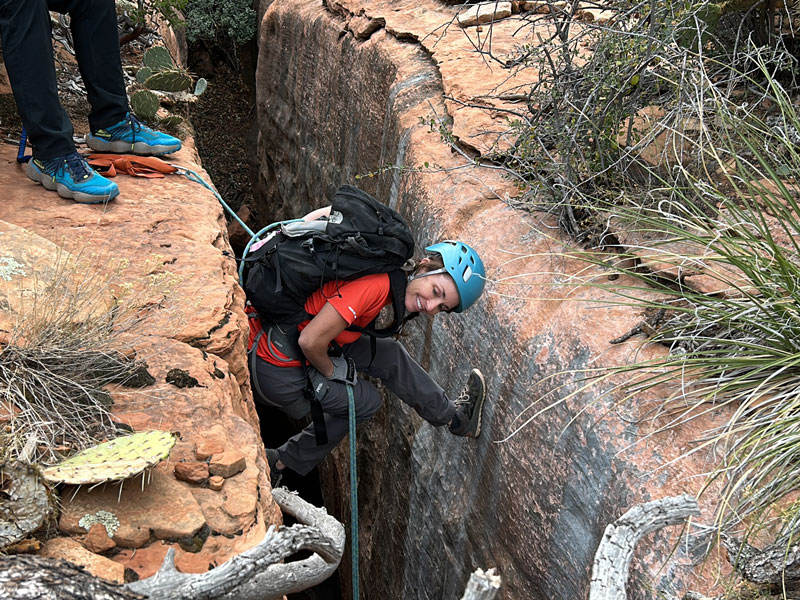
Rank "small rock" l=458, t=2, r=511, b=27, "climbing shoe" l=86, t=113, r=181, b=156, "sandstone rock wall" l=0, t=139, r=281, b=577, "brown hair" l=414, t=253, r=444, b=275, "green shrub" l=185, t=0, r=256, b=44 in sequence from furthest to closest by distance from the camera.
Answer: "green shrub" l=185, t=0, r=256, b=44 → "small rock" l=458, t=2, r=511, b=27 → "climbing shoe" l=86, t=113, r=181, b=156 → "brown hair" l=414, t=253, r=444, b=275 → "sandstone rock wall" l=0, t=139, r=281, b=577

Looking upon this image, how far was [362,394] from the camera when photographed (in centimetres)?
396

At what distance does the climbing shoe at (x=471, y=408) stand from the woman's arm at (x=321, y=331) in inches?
28.9

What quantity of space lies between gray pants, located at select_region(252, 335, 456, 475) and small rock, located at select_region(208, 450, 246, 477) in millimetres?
1142

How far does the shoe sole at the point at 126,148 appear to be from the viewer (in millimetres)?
4645

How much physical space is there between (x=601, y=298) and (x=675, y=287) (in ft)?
0.94

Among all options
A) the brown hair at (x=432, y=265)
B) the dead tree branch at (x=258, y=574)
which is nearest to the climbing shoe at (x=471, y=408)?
the brown hair at (x=432, y=265)

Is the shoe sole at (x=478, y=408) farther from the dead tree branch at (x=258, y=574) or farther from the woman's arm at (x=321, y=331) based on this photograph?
the dead tree branch at (x=258, y=574)

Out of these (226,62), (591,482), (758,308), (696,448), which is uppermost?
(758,308)

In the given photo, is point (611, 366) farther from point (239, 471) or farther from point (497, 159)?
point (497, 159)

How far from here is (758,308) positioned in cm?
263

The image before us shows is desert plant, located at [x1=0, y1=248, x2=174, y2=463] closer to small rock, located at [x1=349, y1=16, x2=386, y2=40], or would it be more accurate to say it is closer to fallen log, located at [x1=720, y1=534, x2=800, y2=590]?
fallen log, located at [x1=720, y1=534, x2=800, y2=590]

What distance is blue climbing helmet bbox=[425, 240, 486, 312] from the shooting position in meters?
3.34

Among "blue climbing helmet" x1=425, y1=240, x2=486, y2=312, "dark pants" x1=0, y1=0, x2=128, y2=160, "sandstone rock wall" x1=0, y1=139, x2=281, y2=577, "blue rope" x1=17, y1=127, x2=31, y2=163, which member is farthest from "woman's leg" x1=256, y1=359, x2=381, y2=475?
"blue rope" x1=17, y1=127, x2=31, y2=163

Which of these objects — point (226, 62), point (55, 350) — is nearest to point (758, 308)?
Result: point (55, 350)
